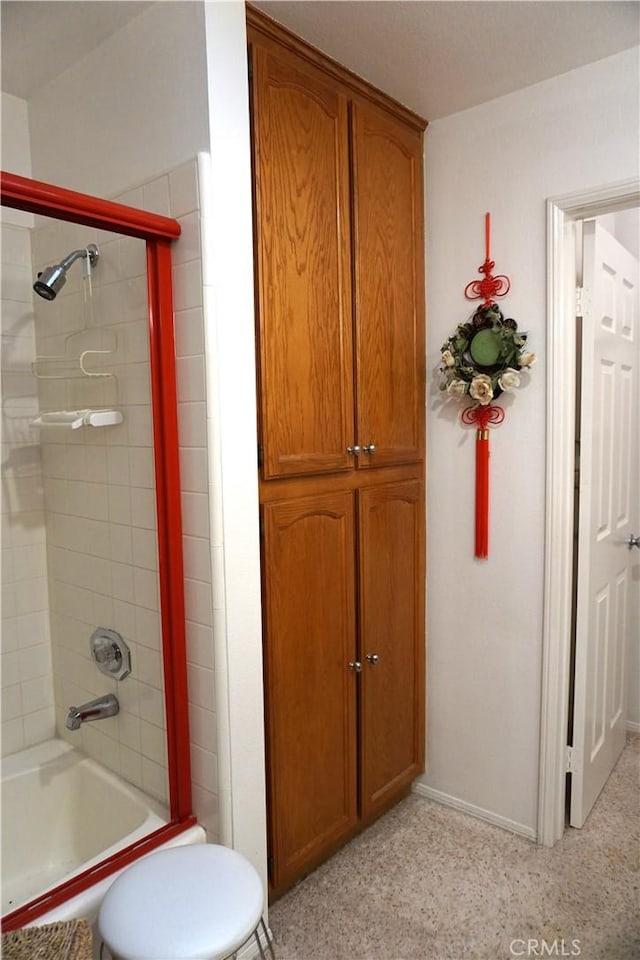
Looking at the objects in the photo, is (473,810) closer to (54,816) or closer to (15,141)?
(54,816)

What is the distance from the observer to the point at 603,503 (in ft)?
7.39

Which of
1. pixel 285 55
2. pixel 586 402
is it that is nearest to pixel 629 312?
pixel 586 402

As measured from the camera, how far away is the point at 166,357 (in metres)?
1.53

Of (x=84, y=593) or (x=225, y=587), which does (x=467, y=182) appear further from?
(x=84, y=593)

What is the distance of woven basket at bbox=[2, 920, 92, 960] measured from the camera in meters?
1.11

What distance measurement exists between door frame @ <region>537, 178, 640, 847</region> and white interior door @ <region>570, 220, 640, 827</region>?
2.7 inches

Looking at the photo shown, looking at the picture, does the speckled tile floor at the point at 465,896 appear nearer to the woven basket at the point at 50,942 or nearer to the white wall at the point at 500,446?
the white wall at the point at 500,446

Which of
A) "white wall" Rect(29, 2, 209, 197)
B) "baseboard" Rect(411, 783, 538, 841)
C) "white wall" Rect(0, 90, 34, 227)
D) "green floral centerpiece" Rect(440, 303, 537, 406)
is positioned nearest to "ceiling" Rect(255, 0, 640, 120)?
"white wall" Rect(29, 2, 209, 197)

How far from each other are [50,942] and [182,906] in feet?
0.78

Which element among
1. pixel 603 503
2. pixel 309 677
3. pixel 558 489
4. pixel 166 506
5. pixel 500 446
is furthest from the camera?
pixel 603 503

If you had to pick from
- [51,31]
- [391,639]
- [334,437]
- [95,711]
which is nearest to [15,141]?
[51,31]

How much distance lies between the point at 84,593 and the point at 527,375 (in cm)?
158

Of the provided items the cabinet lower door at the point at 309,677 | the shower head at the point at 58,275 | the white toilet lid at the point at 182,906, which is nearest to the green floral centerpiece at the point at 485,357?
the cabinet lower door at the point at 309,677

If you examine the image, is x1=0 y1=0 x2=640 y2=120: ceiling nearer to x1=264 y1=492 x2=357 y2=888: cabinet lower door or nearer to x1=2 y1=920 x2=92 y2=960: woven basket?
x1=264 y1=492 x2=357 y2=888: cabinet lower door
